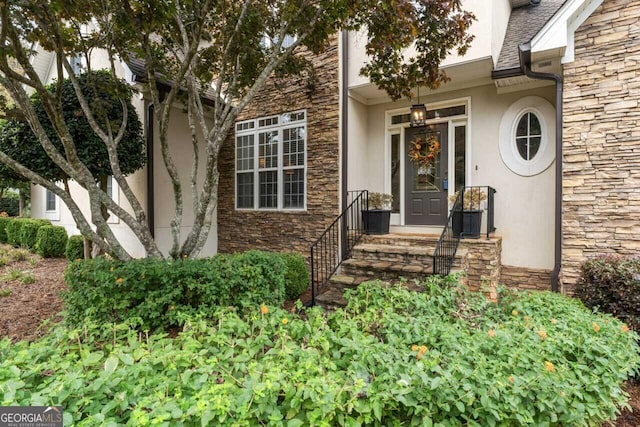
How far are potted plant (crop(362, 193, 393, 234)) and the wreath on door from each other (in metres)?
1.12

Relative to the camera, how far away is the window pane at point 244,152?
8273 millimetres

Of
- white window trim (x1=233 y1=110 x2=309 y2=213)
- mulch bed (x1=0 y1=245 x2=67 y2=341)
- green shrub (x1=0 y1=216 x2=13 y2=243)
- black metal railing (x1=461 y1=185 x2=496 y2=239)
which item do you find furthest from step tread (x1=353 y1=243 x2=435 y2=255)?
green shrub (x1=0 y1=216 x2=13 y2=243)

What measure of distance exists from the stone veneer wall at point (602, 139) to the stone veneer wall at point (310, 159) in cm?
382

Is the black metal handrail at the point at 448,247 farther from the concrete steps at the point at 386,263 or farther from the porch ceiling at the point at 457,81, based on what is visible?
the porch ceiling at the point at 457,81

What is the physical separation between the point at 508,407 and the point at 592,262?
12.2 ft

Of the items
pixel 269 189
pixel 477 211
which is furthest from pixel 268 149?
pixel 477 211

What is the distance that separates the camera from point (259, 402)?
5.48 ft

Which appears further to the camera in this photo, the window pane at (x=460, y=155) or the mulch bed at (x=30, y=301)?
the window pane at (x=460, y=155)

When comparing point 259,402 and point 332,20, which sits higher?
point 332,20

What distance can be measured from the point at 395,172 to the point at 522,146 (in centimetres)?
240

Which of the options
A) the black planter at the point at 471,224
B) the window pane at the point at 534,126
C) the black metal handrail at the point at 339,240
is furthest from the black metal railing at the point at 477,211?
the black metal handrail at the point at 339,240

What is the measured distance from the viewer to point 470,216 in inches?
230

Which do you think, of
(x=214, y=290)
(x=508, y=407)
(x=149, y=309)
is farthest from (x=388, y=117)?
(x=508, y=407)

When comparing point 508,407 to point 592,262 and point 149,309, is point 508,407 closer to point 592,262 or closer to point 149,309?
point 149,309
